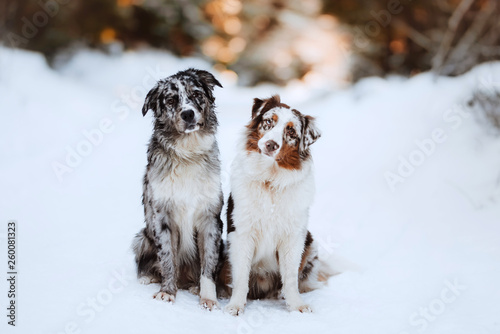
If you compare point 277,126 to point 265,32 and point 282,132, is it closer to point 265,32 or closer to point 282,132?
point 282,132

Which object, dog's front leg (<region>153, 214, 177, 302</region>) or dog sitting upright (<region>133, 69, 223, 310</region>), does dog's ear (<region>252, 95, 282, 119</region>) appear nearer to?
dog sitting upright (<region>133, 69, 223, 310</region>)

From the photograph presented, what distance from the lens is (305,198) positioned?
12.9 feet

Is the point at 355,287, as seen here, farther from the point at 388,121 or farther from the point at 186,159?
the point at 388,121

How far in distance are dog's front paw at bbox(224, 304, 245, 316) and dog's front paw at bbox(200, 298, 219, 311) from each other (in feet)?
0.30

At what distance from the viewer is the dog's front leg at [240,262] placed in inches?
149

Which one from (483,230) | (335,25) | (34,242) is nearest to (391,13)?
(335,25)

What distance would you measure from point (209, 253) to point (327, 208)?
2893 millimetres

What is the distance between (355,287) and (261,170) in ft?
4.75

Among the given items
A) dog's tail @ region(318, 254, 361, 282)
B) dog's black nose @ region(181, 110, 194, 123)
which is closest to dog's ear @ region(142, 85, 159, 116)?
dog's black nose @ region(181, 110, 194, 123)

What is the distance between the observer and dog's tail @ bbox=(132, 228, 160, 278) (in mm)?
4016

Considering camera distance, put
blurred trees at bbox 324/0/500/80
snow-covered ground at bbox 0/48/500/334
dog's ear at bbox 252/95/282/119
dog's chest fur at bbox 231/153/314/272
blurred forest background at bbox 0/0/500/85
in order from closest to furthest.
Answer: snow-covered ground at bbox 0/48/500/334 < dog's chest fur at bbox 231/153/314/272 < dog's ear at bbox 252/95/282/119 < blurred trees at bbox 324/0/500/80 < blurred forest background at bbox 0/0/500/85

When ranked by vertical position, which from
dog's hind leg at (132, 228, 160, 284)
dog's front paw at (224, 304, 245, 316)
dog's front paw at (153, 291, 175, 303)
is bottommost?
dog's front paw at (224, 304, 245, 316)

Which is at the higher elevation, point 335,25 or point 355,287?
point 335,25

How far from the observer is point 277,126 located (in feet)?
12.4
